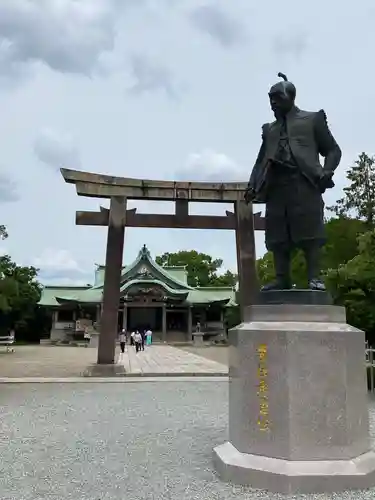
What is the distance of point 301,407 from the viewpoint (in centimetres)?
409

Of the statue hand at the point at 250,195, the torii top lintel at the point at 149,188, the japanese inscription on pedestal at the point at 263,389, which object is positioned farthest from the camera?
the torii top lintel at the point at 149,188

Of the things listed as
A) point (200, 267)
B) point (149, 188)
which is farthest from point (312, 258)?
point (200, 267)

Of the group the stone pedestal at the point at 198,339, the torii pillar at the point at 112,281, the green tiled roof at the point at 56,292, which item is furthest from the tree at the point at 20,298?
the torii pillar at the point at 112,281

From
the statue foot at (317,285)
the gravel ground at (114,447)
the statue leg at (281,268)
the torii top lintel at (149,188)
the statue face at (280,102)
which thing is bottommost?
the gravel ground at (114,447)

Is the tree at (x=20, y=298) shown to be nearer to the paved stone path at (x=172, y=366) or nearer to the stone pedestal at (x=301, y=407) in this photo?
the paved stone path at (x=172, y=366)

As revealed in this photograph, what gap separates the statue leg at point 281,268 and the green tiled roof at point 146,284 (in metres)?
35.1

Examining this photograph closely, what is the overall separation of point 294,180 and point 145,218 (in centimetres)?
1022

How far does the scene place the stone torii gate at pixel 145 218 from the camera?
14.1m

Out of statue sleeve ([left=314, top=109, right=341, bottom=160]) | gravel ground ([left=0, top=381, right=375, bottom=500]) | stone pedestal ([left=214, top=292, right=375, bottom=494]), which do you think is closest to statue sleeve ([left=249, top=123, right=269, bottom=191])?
statue sleeve ([left=314, top=109, right=341, bottom=160])

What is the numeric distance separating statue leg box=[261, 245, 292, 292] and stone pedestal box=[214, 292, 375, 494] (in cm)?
66

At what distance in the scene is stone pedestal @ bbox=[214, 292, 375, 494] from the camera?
3992 millimetres

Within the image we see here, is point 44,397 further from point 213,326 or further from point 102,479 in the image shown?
point 213,326

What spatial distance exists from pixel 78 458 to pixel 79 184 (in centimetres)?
980

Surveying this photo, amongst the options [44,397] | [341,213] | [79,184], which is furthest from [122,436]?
[341,213]
